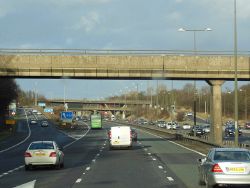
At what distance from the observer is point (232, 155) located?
1847 cm

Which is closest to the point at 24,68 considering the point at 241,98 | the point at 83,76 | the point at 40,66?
the point at 40,66

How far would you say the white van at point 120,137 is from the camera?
5278 centimetres

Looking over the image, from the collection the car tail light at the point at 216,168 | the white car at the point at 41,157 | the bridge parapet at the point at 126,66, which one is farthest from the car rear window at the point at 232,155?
the bridge parapet at the point at 126,66

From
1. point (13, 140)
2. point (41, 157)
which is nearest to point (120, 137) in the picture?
point (41, 157)

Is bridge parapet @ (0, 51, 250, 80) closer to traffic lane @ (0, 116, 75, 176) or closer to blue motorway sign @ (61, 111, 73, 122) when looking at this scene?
traffic lane @ (0, 116, 75, 176)

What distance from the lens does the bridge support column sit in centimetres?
5603

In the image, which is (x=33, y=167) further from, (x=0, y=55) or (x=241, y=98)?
(x=241, y=98)

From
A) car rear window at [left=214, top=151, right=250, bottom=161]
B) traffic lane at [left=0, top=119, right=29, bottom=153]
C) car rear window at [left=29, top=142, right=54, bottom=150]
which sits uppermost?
car rear window at [left=214, top=151, right=250, bottom=161]

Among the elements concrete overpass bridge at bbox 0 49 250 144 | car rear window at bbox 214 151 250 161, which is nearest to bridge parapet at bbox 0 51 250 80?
concrete overpass bridge at bbox 0 49 250 144

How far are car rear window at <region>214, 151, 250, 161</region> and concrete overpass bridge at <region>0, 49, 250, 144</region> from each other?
120 ft

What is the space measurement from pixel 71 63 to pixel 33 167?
966 inches

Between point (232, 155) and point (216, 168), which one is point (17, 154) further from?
point (216, 168)

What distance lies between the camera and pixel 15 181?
22.3 meters

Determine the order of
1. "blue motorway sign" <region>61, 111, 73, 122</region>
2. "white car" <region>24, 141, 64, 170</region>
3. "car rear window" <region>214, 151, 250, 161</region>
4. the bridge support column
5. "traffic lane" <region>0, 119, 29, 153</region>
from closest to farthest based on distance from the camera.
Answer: "car rear window" <region>214, 151, 250, 161</region> → "white car" <region>24, 141, 64, 170</region> → the bridge support column → "traffic lane" <region>0, 119, 29, 153</region> → "blue motorway sign" <region>61, 111, 73, 122</region>
